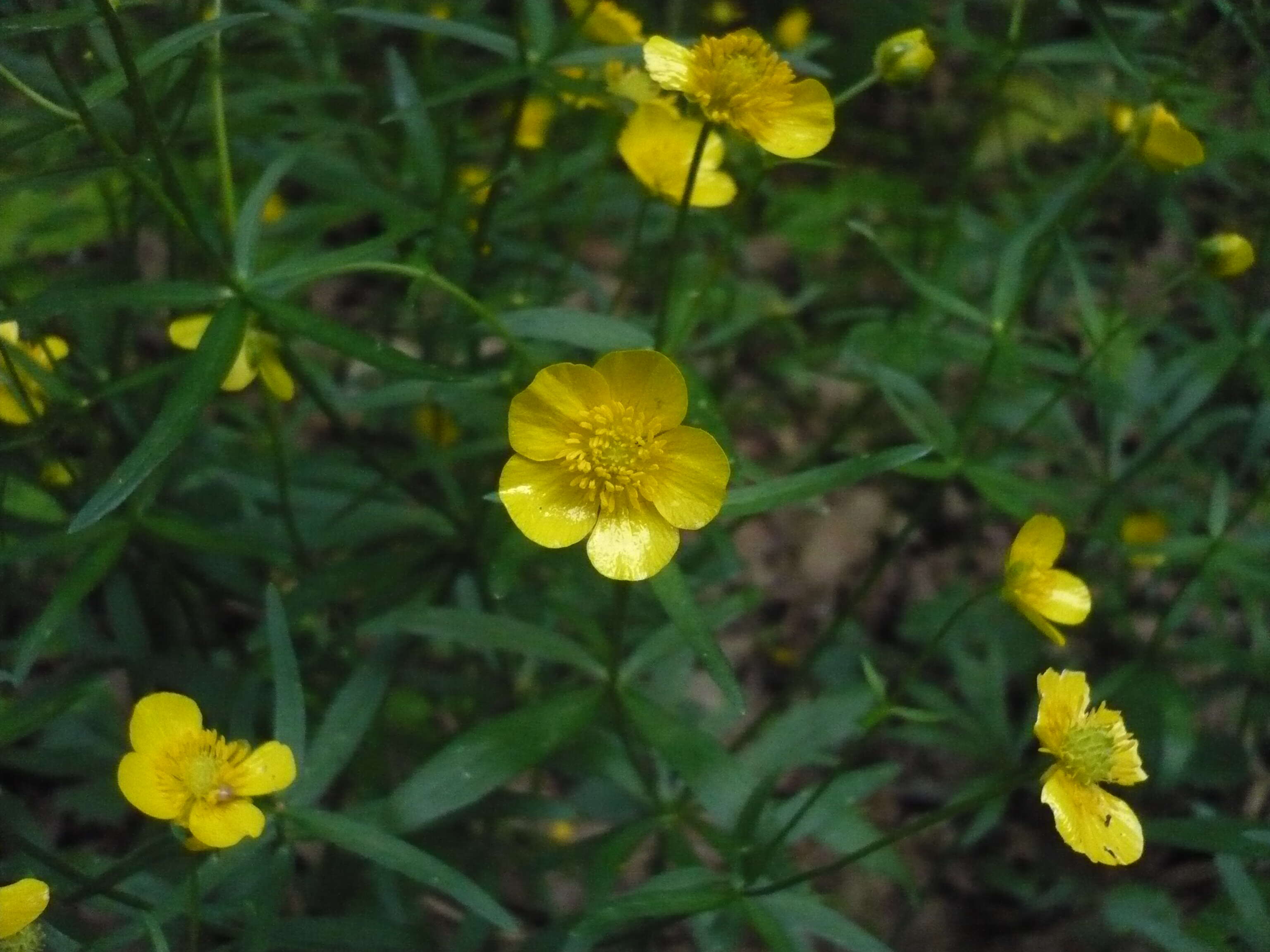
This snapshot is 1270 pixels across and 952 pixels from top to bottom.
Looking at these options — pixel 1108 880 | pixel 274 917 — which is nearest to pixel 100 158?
pixel 274 917

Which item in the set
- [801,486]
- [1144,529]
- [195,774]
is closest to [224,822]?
[195,774]

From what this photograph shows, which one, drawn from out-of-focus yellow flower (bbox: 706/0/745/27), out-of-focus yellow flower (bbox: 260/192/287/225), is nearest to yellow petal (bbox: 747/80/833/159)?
out-of-focus yellow flower (bbox: 706/0/745/27)

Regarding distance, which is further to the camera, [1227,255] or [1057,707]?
[1227,255]

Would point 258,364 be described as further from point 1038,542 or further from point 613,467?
point 1038,542

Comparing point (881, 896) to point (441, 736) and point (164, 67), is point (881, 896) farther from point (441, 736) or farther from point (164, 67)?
point (164, 67)

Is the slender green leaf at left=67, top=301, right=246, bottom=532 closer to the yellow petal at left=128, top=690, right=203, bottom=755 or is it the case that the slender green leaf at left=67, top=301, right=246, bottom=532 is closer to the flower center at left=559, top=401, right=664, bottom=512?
the yellow petal at left=128, top=690, right=203, bottom=755
